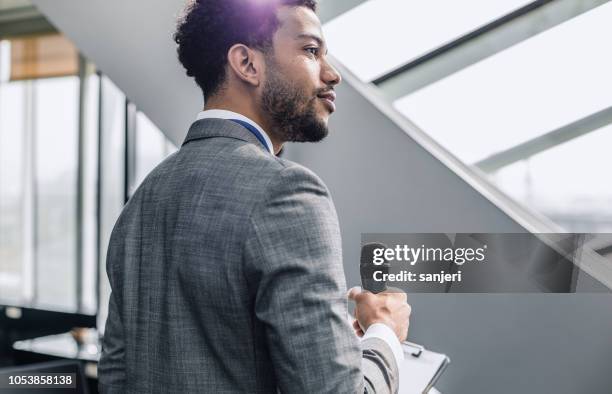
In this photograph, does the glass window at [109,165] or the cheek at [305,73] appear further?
the glass window at [109,165]

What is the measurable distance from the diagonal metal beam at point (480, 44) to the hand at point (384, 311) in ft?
3.86

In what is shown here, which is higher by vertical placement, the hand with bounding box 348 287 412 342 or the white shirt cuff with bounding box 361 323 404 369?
the hand with bounding box 348 287 412 342

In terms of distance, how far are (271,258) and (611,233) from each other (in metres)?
1.35

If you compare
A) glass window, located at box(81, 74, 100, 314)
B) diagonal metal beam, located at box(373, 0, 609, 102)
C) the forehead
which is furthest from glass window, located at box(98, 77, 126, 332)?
the forehead

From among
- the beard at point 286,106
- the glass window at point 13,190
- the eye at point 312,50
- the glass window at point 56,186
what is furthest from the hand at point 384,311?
the glass window at point 13,190

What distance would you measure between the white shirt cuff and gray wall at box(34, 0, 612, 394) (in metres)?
0.90

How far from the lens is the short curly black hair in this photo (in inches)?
36.2

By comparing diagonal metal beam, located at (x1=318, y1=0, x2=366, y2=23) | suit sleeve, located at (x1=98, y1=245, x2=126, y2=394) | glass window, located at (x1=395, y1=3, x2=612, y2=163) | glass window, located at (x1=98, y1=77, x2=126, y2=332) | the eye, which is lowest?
suit sleeve, located at (x1=98, y1=245, x2=126, y2=394)

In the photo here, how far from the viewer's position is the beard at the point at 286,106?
0.90m

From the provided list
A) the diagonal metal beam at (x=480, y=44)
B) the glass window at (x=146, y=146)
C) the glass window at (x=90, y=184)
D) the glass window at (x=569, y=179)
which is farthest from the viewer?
the glass window at (x=90, y=184)

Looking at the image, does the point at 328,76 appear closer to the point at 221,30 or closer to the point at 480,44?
the point at 221,30

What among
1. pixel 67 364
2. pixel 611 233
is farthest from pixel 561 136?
pixel 67 364

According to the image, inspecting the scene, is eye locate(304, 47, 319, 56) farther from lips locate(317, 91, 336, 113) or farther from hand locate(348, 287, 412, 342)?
hand locate(348, 287, 412, 342)

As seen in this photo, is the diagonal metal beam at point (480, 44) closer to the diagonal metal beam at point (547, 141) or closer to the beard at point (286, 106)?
the diagonal metal beam at point (547, 141)
